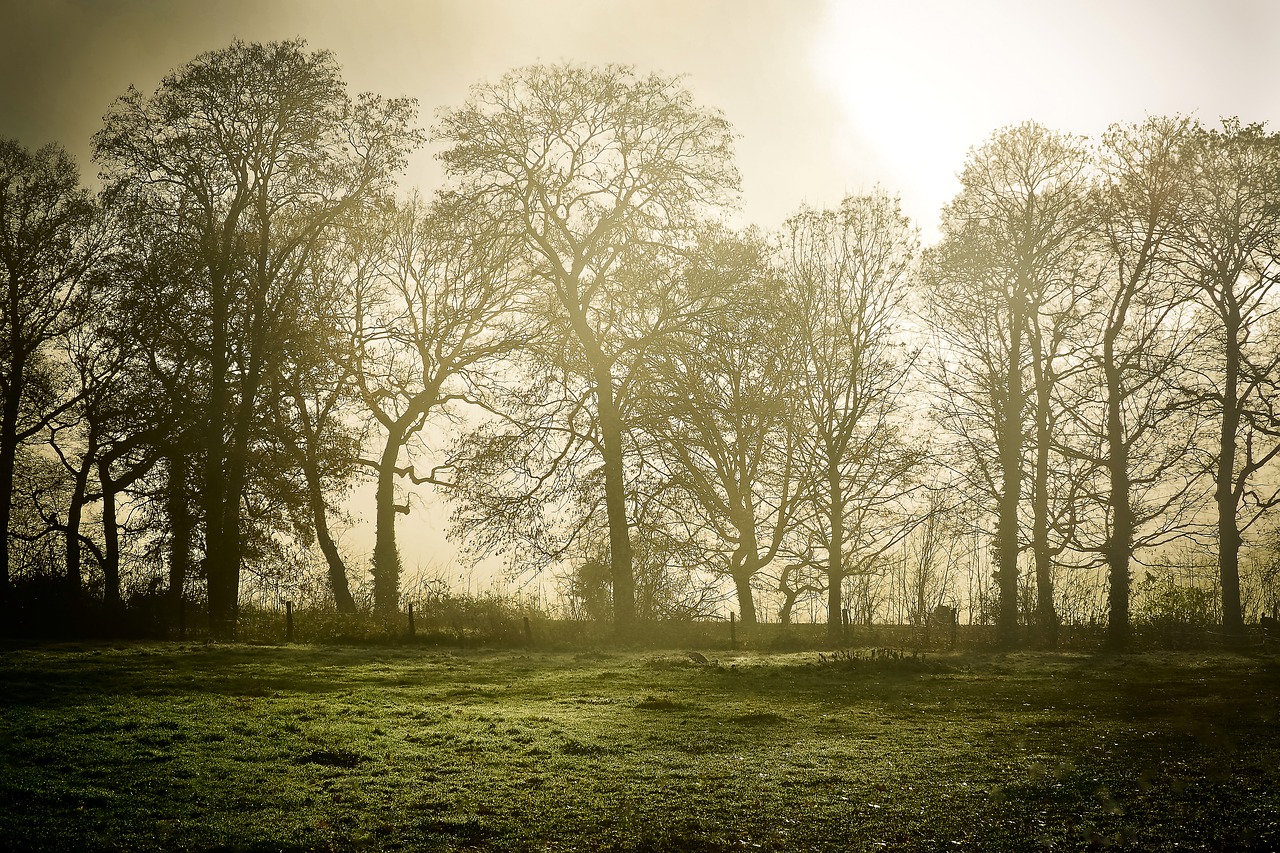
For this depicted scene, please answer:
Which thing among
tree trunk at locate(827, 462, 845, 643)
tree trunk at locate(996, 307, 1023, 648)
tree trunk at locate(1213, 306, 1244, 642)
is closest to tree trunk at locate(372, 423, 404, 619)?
tree trunk at locate(827, 462, 845, 643)

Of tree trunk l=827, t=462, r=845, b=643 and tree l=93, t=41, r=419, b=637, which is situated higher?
tree l=93, t=41, r=419, b=637

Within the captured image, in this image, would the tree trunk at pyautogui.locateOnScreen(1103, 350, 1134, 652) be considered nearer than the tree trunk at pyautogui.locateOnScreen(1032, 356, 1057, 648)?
Yes

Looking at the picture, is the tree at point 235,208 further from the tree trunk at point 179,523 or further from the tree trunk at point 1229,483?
the tree trunk at point 1229,483

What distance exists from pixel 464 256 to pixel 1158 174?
17470 millimetres

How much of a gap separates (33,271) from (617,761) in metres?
24.7

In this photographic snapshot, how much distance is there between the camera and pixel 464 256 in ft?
77.8

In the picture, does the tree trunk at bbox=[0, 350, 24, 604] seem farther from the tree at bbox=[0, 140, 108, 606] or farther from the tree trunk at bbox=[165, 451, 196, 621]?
the tree trunk at bbox=[165, 451, 196, 621]

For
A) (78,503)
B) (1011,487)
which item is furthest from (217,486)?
(1011,487)

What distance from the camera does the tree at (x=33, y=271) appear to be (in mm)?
24922

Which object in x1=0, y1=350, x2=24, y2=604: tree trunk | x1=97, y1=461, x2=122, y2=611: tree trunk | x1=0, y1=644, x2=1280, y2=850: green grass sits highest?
x1=0, y1=350, x2=24, y2=604: tree trunk

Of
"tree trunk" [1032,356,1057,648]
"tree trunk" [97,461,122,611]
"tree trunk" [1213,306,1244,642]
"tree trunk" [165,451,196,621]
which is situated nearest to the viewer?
"tree trunk" [1213,306,1244,642]

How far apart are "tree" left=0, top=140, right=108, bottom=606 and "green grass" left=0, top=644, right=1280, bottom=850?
1393cm

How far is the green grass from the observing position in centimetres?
648

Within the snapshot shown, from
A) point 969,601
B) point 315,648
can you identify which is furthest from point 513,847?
point 969,601
